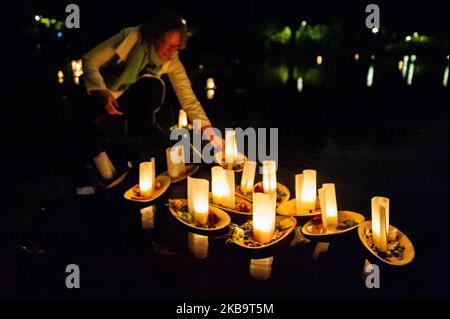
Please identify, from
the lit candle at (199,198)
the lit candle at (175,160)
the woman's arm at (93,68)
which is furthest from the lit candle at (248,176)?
the woman's arm at (93,68)

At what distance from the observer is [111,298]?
2090 mm

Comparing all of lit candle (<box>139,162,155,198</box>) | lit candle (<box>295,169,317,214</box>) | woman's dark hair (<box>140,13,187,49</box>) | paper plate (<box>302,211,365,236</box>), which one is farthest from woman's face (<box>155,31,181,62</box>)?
paper plate (<box>302,211,365,236</box>)

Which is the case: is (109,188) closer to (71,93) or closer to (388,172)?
(388,172)

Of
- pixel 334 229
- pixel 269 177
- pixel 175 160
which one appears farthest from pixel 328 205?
pixel 175 160

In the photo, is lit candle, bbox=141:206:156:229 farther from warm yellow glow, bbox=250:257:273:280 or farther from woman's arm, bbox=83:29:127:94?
woman's arm, bbox=83:29:127:94

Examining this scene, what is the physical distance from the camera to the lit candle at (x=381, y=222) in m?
2.24

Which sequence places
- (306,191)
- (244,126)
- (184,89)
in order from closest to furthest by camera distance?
(306,191)
(184,89)
(244,126)

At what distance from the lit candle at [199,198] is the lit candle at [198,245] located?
0.34 feet

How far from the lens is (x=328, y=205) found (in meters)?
2.53

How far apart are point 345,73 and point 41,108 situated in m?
8.02

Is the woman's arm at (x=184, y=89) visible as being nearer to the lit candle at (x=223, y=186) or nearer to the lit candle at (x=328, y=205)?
the lit candle at (x=223, y=186)

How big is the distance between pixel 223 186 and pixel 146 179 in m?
0.52

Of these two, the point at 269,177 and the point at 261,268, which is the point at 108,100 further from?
the point at 261,268

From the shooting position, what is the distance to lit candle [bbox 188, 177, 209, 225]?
257 cm
